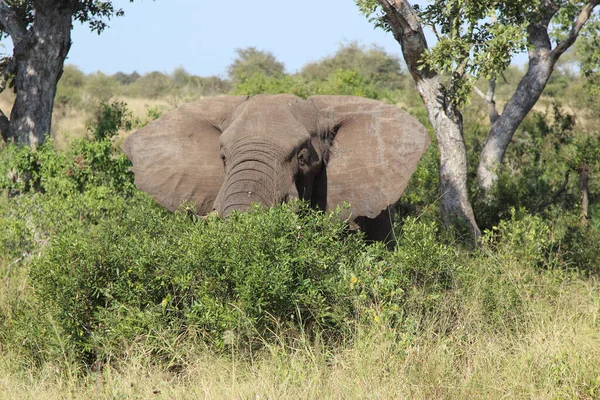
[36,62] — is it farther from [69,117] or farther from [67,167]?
[69,117]

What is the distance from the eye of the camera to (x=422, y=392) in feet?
15.0

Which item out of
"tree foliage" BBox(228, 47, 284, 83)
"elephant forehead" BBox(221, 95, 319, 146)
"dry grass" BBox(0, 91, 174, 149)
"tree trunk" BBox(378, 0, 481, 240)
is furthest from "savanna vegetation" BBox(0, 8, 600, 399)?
"tree foliage" BBox(228, 47, 284, 83)

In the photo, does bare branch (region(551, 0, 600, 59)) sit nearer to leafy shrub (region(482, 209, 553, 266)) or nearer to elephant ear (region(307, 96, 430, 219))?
leafy shrub (region(482, 209, 553, 266))

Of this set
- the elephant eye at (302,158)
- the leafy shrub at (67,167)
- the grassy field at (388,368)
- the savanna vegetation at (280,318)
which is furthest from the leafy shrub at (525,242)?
the leafy shrub at (67,167)

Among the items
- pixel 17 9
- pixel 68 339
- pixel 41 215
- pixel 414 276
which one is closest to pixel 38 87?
pixel 17 9

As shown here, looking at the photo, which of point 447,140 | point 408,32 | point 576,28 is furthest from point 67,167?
point 576,28

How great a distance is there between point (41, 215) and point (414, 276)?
359 centimetres

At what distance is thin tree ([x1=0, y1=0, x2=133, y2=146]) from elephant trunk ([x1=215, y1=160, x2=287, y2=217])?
4.18 metres

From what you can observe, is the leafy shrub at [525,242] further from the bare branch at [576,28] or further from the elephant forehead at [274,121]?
the bare branch at [576,28]

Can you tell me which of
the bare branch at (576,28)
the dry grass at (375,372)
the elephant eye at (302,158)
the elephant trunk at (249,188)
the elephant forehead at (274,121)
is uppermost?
the bare branch at (576,28)

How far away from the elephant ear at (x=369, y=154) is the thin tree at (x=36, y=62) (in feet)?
12.5

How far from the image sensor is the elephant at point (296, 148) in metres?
6.35

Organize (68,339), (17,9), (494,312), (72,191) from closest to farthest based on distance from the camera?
(68,339)
(494,312)
(72,191)
(17,9)

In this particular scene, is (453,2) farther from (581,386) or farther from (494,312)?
(581,386)
